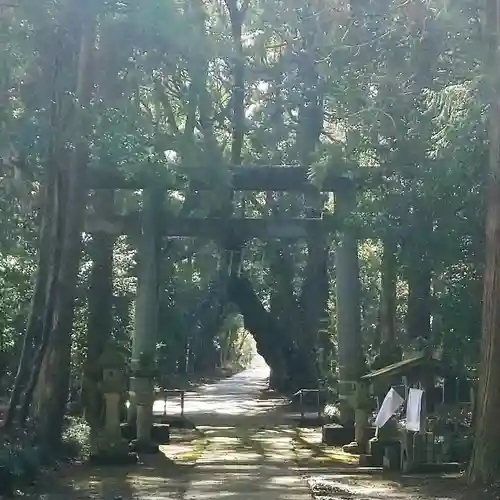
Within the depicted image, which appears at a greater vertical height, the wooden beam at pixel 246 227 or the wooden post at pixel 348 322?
the wooden beam at pixel 246 227

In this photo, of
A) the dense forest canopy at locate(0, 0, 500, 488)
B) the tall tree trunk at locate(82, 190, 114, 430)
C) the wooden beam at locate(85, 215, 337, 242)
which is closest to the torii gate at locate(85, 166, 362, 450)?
the wooden beam at locate(85, 215, 337, 242)

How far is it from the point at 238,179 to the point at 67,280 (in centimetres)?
552

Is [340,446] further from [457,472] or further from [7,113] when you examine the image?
[7,113]

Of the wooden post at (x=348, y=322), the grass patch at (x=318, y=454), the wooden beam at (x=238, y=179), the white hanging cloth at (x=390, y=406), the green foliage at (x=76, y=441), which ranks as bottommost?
the grass patch at (x=318, y=454)

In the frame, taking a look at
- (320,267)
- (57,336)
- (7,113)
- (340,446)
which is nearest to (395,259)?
(340,446)

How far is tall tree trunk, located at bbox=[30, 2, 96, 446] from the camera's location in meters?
12.9

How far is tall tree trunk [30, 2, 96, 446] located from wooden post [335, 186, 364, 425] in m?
6.74

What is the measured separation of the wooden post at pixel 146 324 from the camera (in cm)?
1700

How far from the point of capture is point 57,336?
527 inches

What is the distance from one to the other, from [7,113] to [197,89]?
5.91 meters

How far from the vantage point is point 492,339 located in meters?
10.6

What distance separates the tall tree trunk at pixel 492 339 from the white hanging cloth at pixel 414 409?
1894mm

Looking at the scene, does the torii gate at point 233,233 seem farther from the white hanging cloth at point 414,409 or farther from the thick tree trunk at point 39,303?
the white hanging cloth at point 414,409

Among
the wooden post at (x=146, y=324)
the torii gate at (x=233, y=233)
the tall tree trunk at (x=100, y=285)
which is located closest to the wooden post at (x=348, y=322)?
the torii gate at (x=233, y=233)
